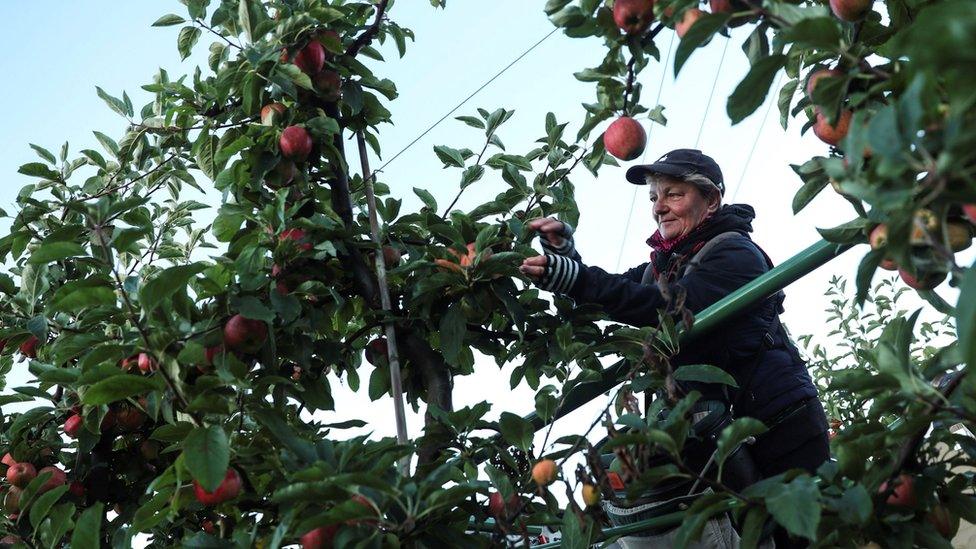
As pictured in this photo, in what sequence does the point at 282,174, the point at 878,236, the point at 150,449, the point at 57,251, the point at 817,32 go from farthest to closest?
the point at 150,449
the point at 282,174
the point at 57,251
the point at 878,236
the point at 817,32

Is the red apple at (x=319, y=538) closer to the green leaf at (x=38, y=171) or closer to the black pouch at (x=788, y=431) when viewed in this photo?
the black pouch at (x=788, y=431)

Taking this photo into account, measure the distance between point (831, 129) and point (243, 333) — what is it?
1.08 m

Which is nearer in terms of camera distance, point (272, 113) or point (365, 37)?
point (272, 113)

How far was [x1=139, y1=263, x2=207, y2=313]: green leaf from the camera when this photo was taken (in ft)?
5.26

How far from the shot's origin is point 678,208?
2676 millimetres

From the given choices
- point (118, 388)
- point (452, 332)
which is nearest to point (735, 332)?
point (452, 332)

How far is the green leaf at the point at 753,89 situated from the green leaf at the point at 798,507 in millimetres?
460

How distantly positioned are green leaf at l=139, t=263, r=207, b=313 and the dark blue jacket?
918mm

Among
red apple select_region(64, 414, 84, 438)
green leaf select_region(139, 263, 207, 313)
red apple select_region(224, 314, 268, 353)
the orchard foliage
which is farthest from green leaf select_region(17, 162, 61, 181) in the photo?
green leaf select_region(139, 263, 207, 313)

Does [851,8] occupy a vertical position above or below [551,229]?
below

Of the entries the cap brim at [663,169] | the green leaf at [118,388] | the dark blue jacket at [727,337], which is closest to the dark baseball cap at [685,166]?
the cap brim at [663,169]

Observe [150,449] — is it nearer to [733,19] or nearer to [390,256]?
[390,256]

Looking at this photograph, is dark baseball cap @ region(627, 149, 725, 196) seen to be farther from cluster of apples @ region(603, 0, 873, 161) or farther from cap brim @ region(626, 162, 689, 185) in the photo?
cluster of apples @ region(603, 0, 873, 161)

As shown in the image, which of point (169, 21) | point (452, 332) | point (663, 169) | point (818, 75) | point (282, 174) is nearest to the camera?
point (818, 75)
